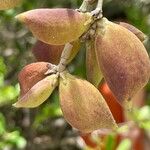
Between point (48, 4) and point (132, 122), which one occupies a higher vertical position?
point (48, 4)

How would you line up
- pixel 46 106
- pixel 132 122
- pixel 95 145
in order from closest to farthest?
pixel 95 145 → pixel 132 122 → pixel 46 106

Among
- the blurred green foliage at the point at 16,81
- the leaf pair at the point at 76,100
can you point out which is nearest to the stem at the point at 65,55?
the leaf pair at the point at 76,100

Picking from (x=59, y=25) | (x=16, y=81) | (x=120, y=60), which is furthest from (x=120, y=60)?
(x=16, y=81)

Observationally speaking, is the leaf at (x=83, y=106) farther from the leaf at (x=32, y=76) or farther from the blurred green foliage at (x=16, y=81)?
the blurred green foliage at (x=16, y=81)

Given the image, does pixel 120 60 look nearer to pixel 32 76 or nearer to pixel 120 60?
pixel 120 60

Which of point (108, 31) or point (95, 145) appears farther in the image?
point (95, 145)

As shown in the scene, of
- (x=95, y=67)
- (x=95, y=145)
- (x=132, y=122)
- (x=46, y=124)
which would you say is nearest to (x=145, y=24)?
(x=132, y=122)

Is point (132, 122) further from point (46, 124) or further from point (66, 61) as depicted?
point (66, 61)

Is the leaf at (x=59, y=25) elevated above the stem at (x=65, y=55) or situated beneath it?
elevated above
